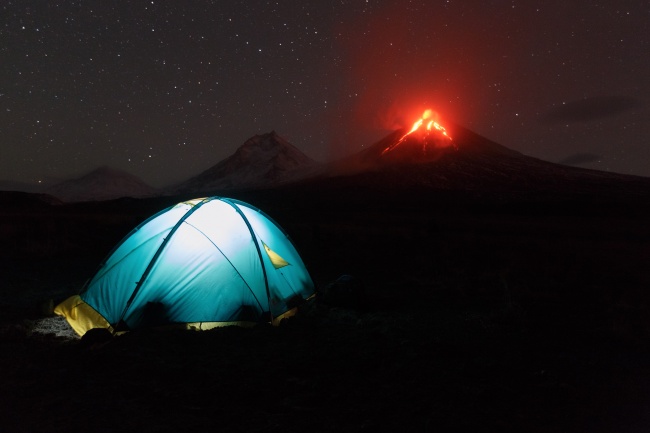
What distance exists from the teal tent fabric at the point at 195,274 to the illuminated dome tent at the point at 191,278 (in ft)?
0.05

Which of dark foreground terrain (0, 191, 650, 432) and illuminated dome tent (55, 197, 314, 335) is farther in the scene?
illuminated dome tent (55, 197, 314, 335)

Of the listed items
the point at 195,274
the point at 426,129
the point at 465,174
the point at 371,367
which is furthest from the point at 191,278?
the point at 426,129

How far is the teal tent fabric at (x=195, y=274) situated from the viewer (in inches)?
259

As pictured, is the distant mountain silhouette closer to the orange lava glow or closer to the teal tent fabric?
the orange lava glow

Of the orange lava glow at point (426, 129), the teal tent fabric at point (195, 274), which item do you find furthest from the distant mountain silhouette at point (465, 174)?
the teal tent fabric at point (195, 274)

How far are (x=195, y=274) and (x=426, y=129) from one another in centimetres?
14843

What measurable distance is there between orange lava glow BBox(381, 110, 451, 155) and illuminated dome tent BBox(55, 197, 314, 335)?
4768 inches

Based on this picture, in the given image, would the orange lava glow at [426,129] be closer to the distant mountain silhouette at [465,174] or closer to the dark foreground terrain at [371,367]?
the distant mountain silhouette at [465,174]

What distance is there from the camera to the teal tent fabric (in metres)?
6.57

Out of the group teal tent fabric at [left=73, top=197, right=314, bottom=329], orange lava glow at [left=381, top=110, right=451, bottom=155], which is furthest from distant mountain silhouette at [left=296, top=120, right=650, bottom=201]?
teal tent fabric at [left=73, top=197, right=314, bottom=329]

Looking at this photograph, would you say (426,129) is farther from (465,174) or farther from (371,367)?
(371,367)

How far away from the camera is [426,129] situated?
146m

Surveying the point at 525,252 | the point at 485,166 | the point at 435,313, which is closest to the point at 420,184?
the point at 485,166

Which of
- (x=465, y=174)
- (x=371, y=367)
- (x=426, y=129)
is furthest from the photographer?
(x=426, y=129)
